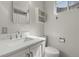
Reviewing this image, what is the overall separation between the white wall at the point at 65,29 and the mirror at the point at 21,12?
779 millimetres

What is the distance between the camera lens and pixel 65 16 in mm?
2176

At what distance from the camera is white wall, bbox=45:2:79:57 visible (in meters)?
1.90

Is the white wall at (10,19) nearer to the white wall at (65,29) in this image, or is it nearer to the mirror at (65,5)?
the white wall at (65,29)

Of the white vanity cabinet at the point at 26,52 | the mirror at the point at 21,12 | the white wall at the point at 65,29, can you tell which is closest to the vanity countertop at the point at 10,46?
the white vanity cabinet at the point at 26,52

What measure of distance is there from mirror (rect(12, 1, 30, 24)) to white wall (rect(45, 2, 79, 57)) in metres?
0.78

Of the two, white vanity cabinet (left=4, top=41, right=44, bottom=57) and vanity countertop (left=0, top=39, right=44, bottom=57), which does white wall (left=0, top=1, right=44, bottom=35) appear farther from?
white vanity cabinet (left=4, top=41, right=44, bottom=57)

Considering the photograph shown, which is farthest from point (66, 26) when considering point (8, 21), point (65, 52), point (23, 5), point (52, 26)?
point (8, 21)

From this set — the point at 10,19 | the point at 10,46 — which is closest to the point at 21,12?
the point at 10,19

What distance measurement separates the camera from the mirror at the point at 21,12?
192cm

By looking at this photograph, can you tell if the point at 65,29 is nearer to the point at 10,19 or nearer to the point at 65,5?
the point at 65,5

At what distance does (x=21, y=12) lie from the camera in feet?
6.84

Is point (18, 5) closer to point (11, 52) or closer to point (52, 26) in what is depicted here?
point (52, 26)

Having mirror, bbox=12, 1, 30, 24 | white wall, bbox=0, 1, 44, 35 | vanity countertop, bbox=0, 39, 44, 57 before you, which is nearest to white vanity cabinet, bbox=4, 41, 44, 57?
vanity countertop, bbox=0, 39, 44, 57

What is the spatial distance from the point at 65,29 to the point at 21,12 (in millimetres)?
1215
